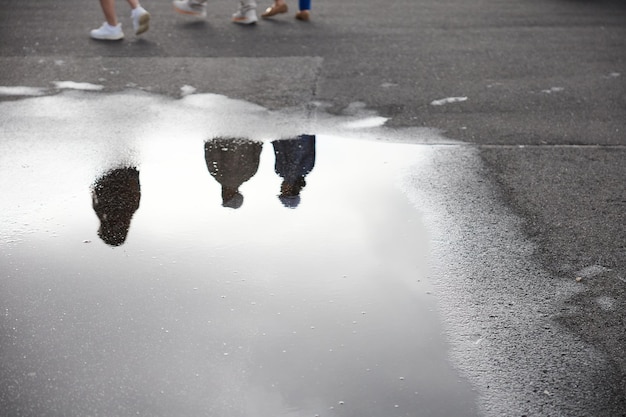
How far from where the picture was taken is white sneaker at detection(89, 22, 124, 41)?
10133mm

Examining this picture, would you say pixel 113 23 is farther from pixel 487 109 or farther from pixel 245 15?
pixel 487 109

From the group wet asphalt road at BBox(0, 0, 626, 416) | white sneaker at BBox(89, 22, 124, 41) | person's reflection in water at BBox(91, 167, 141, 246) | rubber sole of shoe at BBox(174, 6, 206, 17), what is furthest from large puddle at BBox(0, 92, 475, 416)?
rubber sole of shoe at BBox(174, 6, 206, 17)

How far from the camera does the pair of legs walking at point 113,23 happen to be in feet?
33.2

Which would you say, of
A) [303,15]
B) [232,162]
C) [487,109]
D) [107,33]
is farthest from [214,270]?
[303,15]

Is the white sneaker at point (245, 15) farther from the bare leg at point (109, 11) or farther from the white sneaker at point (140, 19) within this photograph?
the bare leg at point (109, 11)

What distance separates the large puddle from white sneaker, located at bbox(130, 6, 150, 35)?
9.03 feet

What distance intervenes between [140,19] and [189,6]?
1067mm

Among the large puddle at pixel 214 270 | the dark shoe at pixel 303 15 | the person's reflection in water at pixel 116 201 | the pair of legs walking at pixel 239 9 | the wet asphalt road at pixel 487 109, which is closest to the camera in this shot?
the large puddle at pixel 214 270

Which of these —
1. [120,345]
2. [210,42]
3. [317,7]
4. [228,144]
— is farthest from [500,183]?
[317,7]

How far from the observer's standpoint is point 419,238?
5539 millimetres

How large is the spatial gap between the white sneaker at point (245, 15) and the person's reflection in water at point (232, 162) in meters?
4.29

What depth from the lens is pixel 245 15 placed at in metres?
11.1

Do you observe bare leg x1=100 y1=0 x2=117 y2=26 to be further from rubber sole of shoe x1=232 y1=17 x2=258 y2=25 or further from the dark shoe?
the dark shoe

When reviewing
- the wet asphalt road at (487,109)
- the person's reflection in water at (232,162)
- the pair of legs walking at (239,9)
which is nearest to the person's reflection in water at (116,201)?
the person's reflection in water at (232,162)
